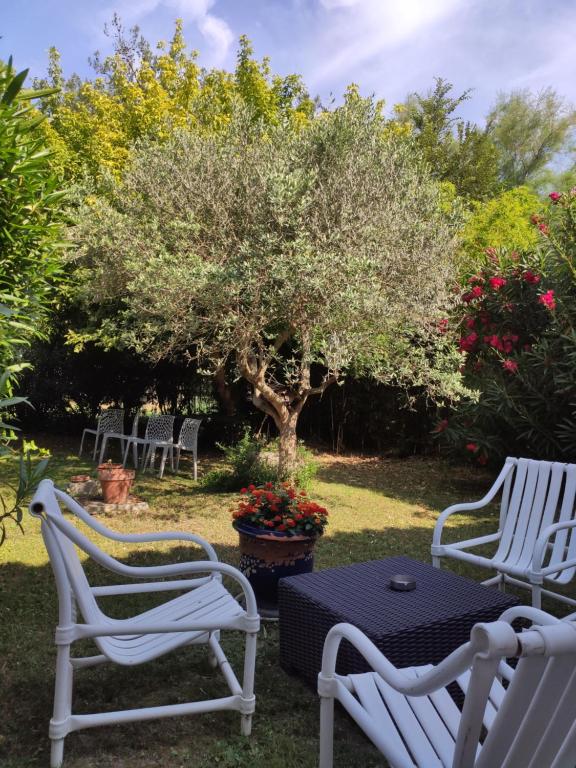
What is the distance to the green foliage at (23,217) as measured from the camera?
2.70m

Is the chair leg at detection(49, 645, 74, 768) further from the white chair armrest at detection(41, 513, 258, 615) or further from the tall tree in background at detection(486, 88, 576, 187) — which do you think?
the tall tree in background at detection(486, 88, 576, 187)

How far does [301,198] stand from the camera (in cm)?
580

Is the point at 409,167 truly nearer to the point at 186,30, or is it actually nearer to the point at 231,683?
the point at 231,683

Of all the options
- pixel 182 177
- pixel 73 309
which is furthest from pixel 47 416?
pixel 182 177

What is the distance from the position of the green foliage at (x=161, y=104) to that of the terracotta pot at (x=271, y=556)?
8.62 metres

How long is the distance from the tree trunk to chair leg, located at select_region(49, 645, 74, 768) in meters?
5.03

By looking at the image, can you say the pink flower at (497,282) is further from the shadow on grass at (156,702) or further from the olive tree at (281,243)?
the shadow on grass at (156,702)

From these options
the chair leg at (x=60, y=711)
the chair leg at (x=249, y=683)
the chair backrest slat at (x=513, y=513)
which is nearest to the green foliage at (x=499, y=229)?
the chair backrest slat at (x=513, y=513)

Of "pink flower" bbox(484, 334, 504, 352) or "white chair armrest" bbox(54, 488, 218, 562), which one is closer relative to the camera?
"white chair armrest" bbox(54, 488, 218, 562)

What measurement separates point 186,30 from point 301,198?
39.3 ft

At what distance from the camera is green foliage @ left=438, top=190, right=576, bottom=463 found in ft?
23.0

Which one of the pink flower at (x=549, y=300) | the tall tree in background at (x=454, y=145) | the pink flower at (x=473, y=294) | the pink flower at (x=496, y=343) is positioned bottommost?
the pink flower at (x=496, y=343)

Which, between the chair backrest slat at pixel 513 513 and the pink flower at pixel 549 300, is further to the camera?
the pink flower at pixel 549 300

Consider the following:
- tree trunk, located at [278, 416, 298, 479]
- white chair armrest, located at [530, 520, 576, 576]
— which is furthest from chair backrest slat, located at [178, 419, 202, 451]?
white chair armrest, located at [530, 520, 576, 576]
